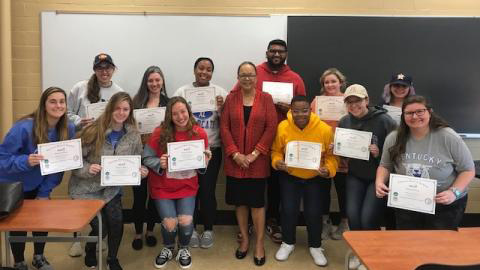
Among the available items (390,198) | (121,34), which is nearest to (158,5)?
(121,34)

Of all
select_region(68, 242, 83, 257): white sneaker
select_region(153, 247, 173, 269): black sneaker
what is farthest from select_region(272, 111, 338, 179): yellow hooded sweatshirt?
select_region(68, 242, 83, 257): white sneaker

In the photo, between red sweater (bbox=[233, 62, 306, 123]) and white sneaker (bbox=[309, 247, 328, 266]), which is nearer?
white sneaker (bbox=[309, 247, 328, 266])

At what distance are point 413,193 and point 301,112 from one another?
1066 mm

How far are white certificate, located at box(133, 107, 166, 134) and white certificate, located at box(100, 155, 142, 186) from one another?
604mm

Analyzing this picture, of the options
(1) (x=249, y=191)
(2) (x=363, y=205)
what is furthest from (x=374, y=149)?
(1) (x=249, y=191)

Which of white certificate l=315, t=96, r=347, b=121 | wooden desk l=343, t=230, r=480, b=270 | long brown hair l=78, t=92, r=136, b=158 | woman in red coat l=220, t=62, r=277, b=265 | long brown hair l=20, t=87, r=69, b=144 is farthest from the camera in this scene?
white certificate l=315, t=96, r=347, b=121

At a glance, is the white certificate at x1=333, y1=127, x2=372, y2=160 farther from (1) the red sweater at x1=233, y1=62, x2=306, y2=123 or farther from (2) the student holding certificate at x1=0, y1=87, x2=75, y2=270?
(2) the student holding certificate at x1=0, y1=87, x2=75, y2=270

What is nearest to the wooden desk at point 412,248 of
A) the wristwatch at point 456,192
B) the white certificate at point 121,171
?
the wristwatch at point 456,192

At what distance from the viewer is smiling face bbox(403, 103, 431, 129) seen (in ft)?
8.02

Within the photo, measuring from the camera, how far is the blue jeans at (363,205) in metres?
3.00

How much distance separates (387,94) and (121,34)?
2810 millimetres

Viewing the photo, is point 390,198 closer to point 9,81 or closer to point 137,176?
point 137,176

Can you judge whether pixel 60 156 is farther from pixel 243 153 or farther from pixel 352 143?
pixel 352 143

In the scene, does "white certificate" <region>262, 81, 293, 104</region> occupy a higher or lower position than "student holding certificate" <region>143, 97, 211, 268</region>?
higher
